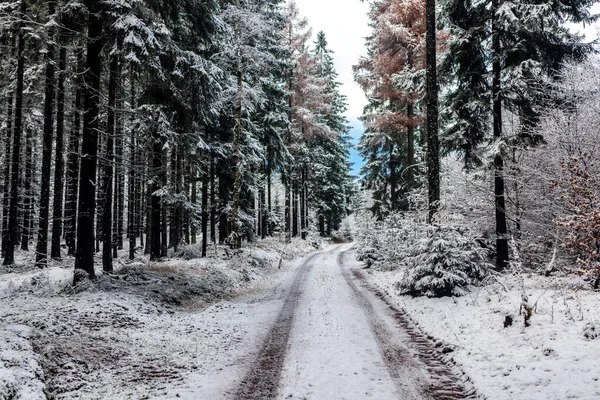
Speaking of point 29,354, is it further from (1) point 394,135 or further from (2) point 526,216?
(1) point 394,135

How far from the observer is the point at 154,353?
24.1ft

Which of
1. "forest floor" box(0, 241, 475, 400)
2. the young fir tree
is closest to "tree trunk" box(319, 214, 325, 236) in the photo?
the young fir tree

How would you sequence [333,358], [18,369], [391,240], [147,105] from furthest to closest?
[391,240]
[147,105]
[333,358]
[18,369]

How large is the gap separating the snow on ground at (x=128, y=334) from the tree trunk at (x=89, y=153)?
3.77 feet

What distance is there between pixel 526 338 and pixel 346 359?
3.19 metres

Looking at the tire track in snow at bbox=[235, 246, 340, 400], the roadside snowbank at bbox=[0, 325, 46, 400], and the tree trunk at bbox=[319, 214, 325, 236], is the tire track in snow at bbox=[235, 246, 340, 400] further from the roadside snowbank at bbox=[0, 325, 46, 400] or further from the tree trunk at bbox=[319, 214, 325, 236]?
the tree trunk at bbox=[319, 214, 325, 236]

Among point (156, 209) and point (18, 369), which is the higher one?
point (156, 209)

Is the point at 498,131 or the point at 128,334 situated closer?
the point at 128,334

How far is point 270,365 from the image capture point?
6.71 m

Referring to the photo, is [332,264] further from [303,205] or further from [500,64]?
[303,205]

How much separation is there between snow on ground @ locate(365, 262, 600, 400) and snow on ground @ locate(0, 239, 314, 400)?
13.6 ft

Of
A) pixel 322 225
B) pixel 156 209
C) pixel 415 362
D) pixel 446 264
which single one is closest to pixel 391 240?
pixel 446 264

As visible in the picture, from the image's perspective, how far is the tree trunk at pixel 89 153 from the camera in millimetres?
10758

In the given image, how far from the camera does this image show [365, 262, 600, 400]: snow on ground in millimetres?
5160
